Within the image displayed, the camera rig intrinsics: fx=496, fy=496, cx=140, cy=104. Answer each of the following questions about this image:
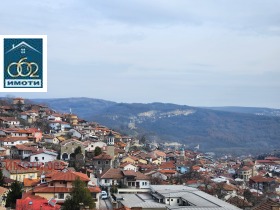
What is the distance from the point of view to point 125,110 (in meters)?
198

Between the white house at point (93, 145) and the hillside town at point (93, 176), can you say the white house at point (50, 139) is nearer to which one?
the hillside town at point (93, 176)

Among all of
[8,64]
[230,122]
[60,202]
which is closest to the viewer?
[8,64]

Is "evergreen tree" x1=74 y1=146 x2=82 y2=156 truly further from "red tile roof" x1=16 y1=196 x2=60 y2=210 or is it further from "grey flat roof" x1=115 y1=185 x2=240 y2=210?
"red tile roof" x1=16 y1=196 x2=60 y2=210

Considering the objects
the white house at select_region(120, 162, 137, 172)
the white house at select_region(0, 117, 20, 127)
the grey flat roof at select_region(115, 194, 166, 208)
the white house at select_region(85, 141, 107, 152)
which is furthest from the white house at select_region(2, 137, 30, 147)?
the grey flat roof at select_region(115, 194, 166, 208)

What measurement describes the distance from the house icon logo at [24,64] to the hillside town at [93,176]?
6862 millimetres

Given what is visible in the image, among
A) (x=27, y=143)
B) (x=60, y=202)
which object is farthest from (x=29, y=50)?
(x=27, y=143)

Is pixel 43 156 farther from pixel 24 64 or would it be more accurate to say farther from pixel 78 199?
pixel 24 64

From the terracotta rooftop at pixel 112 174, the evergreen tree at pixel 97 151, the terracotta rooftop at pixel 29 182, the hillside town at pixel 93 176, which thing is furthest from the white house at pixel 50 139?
the terracotta rooftop at pixel 29 182

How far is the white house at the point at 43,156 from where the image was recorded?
96.6 ft

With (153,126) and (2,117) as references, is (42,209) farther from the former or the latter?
(153,126)

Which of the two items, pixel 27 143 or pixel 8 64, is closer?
pixel 8 64

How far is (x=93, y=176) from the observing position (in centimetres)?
2795

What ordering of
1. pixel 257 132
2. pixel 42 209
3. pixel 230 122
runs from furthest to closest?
pixel 230 122 < pixel 257 132 < pixel 42 209

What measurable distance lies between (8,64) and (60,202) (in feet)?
40.3
